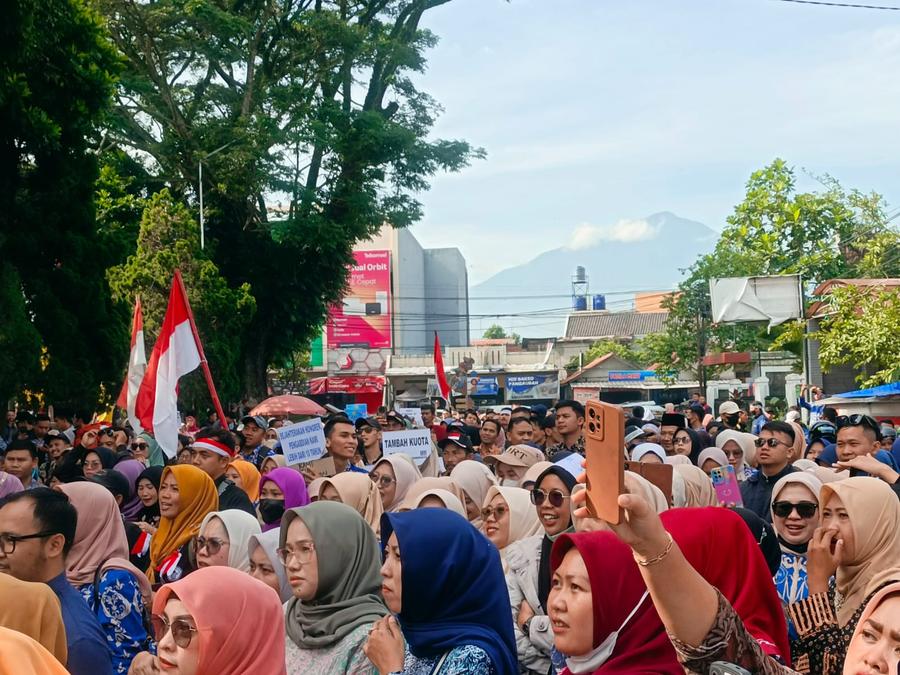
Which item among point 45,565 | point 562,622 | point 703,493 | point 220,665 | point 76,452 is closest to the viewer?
point 562,622

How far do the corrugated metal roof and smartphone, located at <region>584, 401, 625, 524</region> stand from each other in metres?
71.2

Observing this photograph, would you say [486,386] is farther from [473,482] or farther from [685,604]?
[685,604]

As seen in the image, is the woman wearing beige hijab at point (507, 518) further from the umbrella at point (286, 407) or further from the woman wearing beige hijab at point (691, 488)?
the umbrella at point (286, 407)

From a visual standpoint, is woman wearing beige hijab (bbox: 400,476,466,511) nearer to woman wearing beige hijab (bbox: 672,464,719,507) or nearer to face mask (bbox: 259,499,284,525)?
face mask (bbox: 259,499,284,525)

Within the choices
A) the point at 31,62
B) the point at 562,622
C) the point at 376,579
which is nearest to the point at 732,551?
the point at 562,622

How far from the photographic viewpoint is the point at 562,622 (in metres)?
2.74

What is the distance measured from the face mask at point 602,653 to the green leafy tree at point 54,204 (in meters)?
9.05

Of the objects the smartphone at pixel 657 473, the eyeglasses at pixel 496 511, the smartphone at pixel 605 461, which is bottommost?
the eyeglasses at pixel 496 511

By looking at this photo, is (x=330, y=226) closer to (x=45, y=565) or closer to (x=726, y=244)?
(x=726, y=244)

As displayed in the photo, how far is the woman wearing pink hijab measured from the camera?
3160 millimetres

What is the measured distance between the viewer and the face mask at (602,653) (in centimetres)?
272

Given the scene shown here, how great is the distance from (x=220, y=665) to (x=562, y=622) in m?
1.06

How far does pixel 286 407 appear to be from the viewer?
19219 millimetres

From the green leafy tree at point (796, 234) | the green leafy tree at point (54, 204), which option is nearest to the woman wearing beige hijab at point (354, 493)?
the green leafy tree at point (54, 204)
